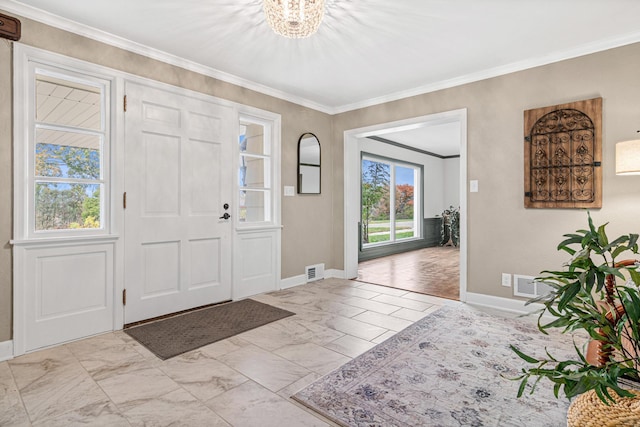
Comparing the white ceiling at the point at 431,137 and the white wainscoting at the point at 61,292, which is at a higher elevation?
the white ceiling at the point at 431,137

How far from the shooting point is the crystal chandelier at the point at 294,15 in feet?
7.09

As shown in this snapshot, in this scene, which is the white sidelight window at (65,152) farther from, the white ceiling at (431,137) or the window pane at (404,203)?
Result: the window pane at (404,203)

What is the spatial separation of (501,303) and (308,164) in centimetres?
276

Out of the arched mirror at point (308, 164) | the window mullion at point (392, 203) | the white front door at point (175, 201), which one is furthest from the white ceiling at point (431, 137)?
the white front door at point (175, 201)

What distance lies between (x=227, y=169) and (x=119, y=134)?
1070 millimetres

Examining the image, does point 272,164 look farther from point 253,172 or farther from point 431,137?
point 431,137

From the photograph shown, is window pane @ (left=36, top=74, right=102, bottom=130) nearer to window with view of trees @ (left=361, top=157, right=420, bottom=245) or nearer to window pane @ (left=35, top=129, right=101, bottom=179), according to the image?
window pane @ (left=35, top=129, right=101, bottom=179)

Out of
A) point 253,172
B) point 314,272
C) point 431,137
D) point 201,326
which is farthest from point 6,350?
point 431,137

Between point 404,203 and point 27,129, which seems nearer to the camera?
point 27,129

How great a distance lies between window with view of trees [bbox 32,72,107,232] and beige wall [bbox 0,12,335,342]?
7.2 inches

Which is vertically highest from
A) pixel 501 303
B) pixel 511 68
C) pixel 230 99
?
pixel 511 68

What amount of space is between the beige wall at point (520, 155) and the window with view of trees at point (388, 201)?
10.5 ft

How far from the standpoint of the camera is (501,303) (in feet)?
11.5

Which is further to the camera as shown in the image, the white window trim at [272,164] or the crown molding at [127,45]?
the white window trim at [272,164]
